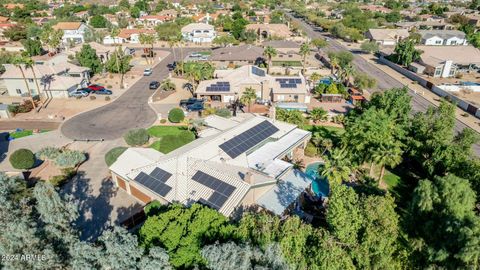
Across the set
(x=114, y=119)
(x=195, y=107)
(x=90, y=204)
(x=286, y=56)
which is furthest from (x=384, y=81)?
(x=90, y=204)

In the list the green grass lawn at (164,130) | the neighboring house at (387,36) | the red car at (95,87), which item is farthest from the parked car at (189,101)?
the neighboring house at (387,36)

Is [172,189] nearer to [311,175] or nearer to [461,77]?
[311,175]

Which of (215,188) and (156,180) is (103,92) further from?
(215,188)

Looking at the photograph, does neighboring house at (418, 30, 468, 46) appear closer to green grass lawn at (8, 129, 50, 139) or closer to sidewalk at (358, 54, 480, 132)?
sidewalk at (358, 54, 480, 132)

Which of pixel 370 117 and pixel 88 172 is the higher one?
pixel 370 117

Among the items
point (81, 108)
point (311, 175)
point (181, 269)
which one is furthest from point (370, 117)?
point (81, 108)

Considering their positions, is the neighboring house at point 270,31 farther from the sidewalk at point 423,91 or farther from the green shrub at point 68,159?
the green shrub at point 68,159
